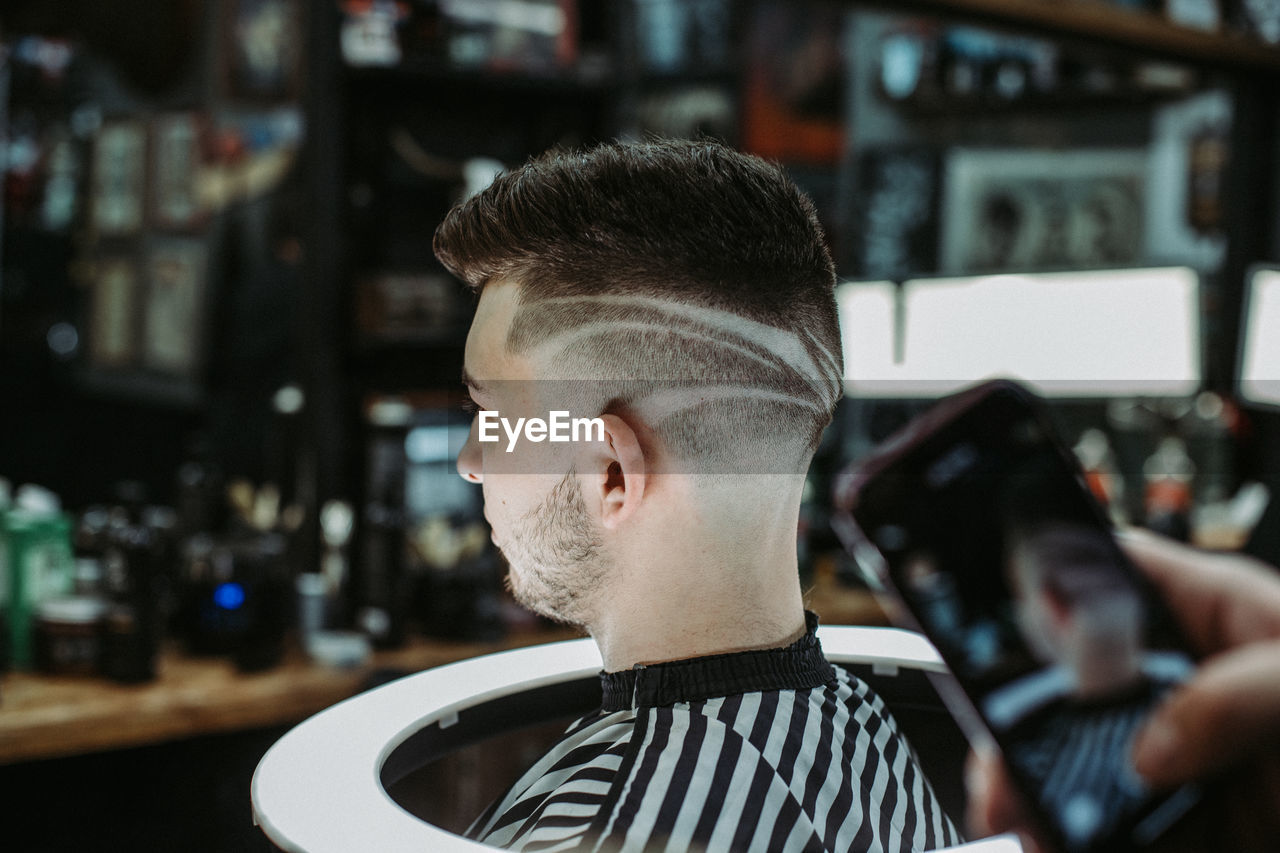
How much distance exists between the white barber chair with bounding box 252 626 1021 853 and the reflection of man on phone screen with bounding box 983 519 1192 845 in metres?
0.17

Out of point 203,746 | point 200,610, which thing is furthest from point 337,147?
point 203,746

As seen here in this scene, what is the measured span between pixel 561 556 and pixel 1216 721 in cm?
51

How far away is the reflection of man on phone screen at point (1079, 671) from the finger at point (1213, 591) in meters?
0.01

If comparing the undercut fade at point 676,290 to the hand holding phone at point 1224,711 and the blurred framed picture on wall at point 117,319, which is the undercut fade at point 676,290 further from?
the blurred framed picture on wall at point 117,319

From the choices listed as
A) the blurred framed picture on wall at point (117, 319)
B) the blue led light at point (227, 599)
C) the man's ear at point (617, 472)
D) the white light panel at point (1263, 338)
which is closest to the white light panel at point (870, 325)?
the white light panel at point (1263, 338)

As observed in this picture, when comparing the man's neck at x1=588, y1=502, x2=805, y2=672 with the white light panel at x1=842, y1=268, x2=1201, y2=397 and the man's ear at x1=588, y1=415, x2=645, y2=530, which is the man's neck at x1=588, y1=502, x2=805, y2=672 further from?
the white light panel at x1=842, y1=268, x2=1201, y2=397

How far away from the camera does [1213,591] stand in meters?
0.44

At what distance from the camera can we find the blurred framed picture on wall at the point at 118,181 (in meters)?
2.87

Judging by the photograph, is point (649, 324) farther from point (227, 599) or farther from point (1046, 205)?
point (1046, 205)

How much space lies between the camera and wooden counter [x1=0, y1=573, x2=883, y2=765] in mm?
1801

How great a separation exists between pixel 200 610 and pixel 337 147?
106cm

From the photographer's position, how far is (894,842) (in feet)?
2.45

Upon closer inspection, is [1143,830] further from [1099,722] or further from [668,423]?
[668,423]

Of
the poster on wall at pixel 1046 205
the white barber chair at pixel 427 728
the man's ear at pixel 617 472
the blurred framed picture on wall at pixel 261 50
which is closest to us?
the white barber chair at pixel 427 728
